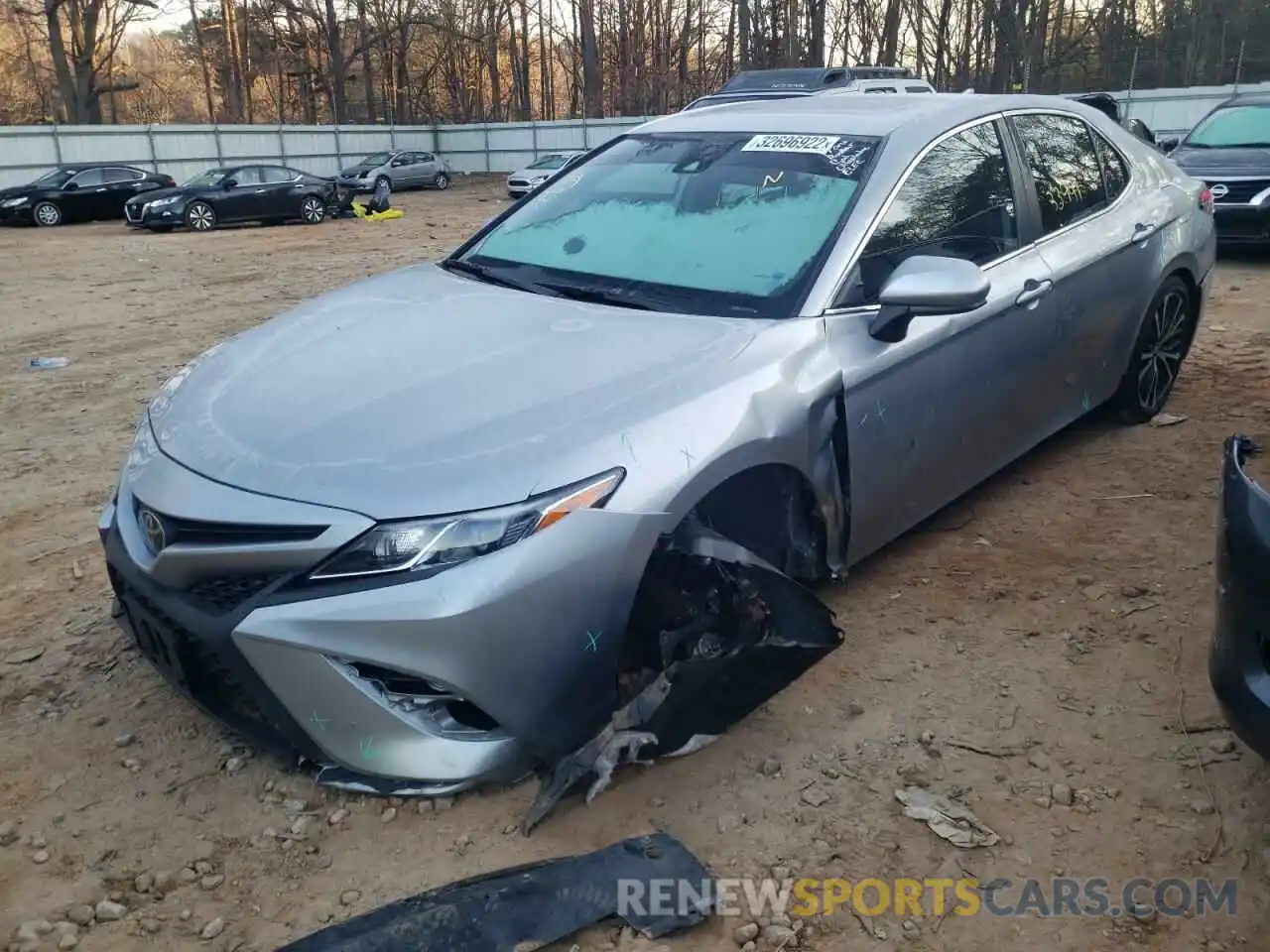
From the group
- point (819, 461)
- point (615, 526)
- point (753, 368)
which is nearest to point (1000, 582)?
point (819, 461)

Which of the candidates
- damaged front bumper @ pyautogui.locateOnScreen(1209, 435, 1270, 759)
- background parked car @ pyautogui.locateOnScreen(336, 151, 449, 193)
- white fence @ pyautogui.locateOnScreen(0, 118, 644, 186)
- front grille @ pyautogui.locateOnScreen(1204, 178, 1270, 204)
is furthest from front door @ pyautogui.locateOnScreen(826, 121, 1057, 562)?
background parked car @ pyautogui.locateOnScreen(336, 151, 449, 193)

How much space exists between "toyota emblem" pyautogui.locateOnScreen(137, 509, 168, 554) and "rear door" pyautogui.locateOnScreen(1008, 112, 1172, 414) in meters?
3.16

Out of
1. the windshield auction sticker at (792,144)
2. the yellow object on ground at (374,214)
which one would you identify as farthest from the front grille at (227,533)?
the yellow object on ground at (374,214)

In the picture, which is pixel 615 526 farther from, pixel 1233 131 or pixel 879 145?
pixel 1233 131

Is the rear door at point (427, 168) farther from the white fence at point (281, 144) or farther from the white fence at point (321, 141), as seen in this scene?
the white fence at point (321, 141)

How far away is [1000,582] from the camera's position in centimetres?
382

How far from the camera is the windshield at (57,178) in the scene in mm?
21781

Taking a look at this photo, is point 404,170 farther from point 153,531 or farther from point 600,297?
point 153,531

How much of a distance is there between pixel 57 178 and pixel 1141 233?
22.8 meters

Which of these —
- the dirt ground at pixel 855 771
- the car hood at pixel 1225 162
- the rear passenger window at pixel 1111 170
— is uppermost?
the rear passenger window at pixel 1111 170

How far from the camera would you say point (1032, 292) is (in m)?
3.89

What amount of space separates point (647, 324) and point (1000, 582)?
166cm

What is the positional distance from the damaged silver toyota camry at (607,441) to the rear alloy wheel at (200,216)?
17946 millimetres

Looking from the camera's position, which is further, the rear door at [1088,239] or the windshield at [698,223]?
the rear door at [1088,239]
